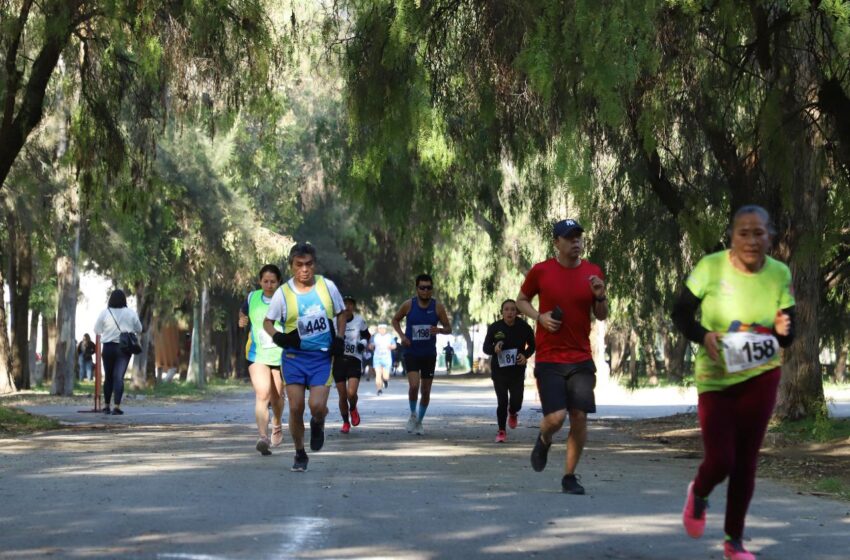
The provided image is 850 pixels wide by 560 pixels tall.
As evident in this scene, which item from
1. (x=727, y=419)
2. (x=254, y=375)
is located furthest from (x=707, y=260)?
(x=254, y=375)

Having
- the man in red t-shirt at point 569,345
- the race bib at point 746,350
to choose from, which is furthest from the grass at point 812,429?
the race bib at point 746,350

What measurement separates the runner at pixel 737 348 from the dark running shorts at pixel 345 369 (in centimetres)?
1153

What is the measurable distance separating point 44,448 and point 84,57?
528 cm

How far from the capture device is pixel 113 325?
2291 centimetres

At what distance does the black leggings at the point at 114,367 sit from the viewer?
75.2 ft

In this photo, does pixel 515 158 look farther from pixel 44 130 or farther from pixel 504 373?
pixel 44 130

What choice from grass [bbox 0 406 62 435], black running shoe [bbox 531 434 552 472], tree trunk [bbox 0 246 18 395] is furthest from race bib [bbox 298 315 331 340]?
tree trunk [bbox 0 246 18 395]

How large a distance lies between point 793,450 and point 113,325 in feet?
34.7

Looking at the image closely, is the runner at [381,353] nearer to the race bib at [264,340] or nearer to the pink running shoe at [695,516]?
the race bib at [264,340]

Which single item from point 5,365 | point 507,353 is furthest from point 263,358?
point 5,365

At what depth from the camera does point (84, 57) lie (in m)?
18.9

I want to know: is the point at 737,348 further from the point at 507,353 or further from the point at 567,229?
the point at 507,353

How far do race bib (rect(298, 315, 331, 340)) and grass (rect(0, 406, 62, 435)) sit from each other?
7456 millimetres

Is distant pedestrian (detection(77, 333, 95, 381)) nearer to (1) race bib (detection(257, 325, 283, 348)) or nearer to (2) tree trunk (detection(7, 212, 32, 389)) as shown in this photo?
(2) tree trunk (detection(7, 212, 32, 389))
